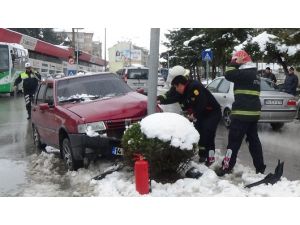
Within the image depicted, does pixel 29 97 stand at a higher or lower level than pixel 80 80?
lower

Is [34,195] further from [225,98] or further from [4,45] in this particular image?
[4,45]

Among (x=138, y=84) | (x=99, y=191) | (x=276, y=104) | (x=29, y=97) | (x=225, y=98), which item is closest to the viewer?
(x=99, y=191)

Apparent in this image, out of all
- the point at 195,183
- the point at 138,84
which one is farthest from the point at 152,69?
the point at 138,84

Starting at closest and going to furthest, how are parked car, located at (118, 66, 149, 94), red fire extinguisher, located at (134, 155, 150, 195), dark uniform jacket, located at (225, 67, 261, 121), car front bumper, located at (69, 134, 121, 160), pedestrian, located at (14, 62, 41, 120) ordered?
red fire extinguisher, located at (134, 155, 150, 195) → dark uniform jacket, located at (225, 67, 261, 121) → car front bumper, located at (69, 134, 121, 160) → pedestrian, located at (14, 62, 41, 120) → parked car, located at (118, 66, 149, 94)

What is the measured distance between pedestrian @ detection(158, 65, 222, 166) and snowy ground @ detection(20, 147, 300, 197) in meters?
0.32

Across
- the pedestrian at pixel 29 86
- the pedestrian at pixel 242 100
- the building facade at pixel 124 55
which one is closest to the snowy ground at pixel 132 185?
the pedestrian at pixel 242 100

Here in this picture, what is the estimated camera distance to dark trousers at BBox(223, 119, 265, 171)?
21.9 ft

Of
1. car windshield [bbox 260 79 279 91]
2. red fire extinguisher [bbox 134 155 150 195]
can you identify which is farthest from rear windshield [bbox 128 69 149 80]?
red fire extinguisher [bbox 134 155 150 195]

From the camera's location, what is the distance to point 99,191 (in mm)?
5934

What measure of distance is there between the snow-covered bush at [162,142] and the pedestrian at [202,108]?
956 mm

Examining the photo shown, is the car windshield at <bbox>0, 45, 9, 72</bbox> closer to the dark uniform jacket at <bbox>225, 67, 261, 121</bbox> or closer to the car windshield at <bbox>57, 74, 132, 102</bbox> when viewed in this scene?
the car windshield at <bbox>57, 74, 132, 102</bbox>

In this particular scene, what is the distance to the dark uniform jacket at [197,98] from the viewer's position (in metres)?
7.12

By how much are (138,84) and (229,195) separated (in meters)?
20.1

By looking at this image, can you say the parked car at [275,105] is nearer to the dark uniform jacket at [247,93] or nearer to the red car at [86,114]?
the red car at [86,114]
